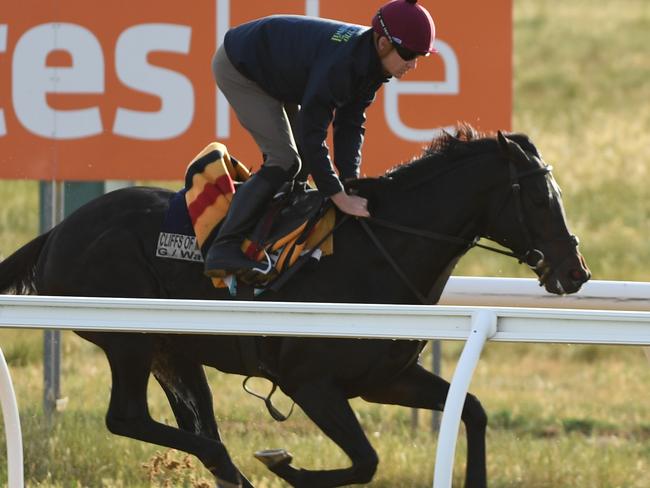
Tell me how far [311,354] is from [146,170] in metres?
2.77

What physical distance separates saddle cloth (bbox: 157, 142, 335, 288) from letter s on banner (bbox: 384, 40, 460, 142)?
7.27 ft

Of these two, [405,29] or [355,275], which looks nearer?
[405,29]

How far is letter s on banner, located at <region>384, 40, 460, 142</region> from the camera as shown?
24.2 feet

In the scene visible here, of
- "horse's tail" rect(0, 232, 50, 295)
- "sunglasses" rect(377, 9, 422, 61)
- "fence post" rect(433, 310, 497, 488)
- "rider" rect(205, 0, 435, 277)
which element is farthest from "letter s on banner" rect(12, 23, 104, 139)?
"fence post" rect(433, 310, 497, 488)

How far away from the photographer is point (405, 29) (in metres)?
4.84

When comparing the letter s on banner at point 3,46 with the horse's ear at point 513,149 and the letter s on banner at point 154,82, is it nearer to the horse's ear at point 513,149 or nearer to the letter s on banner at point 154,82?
the letter s on banner at point 154,82

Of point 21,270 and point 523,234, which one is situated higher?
point 523,234

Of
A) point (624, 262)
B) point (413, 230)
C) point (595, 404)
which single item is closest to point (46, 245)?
point (413, 230)

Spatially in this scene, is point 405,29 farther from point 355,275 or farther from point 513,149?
point 355,275

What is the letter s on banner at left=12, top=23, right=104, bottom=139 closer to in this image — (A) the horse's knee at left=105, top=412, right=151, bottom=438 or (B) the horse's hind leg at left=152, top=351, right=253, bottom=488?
(B) the horse's hind leg at left=152, top=351, right=253, bottom=488

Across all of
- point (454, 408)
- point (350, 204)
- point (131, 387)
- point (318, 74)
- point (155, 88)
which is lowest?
point (131, 387)

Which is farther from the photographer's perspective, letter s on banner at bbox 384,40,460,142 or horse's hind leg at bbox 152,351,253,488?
letter s on banner at bbox 384,40,460,142

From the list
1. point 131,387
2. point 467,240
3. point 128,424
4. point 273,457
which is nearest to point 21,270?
point 131,387

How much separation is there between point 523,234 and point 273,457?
47.4 inches
